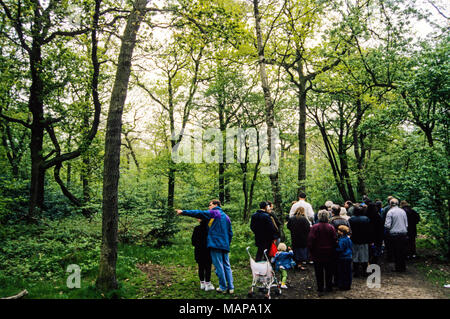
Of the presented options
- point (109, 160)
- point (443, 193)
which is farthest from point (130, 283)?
point (443, 193)

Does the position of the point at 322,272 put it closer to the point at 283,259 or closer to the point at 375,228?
the point at 283,259

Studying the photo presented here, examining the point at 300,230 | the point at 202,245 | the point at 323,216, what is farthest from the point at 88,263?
the point at 323,216

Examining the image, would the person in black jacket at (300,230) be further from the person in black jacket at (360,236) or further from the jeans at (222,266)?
the jeans at (222,266)

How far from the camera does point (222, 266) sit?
612 cm

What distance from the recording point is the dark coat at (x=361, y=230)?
7.38 metres

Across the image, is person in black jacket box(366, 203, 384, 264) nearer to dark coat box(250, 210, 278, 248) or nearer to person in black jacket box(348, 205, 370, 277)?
person in black jacket box(348, 205, 370, 277)

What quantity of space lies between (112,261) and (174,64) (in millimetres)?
14957

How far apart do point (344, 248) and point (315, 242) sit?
91 centimetres

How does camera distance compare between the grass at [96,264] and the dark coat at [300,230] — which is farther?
the dark coat at [300,230]

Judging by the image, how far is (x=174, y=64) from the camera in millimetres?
17984

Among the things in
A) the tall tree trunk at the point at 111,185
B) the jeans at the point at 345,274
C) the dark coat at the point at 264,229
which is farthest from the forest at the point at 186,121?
the jeans at the point at 345,274

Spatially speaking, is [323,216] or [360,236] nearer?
[323,216]

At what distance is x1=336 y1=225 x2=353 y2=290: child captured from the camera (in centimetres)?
645

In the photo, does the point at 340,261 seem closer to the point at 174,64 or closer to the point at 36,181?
the point at 36,181
